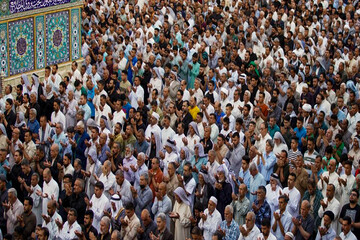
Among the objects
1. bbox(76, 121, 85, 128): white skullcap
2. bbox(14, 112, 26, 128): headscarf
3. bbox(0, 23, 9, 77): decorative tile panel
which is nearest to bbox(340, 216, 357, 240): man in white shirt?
bbox(76, 121, 85, 128): white skullcap

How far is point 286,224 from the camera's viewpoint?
472 inches

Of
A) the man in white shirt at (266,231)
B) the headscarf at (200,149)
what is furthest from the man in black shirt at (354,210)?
the headscarf at (200,149)

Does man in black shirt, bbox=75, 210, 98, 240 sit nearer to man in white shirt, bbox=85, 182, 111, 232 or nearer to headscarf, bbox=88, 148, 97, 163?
man in white shirt, bbox=85, 182, 111, 232

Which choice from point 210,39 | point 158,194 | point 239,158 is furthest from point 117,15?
point 158,194

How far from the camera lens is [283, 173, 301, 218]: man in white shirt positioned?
12.6 metres

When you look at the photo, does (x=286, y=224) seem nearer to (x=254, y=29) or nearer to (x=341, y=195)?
(x=341, y=195)

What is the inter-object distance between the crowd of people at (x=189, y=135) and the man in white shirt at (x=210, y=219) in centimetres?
2

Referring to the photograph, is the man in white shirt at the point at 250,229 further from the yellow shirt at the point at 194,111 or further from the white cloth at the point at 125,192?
the yellow shirt at the point at 194,111

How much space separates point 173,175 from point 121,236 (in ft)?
6.14

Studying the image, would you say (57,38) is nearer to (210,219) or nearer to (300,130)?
(300,130)

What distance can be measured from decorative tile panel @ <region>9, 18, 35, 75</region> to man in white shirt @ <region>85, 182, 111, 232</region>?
751 cm

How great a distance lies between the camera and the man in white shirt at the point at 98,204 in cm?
1221

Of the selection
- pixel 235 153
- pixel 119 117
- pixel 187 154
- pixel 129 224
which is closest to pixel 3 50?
pixel 119 117

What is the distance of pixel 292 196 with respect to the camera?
1259 centimetres
